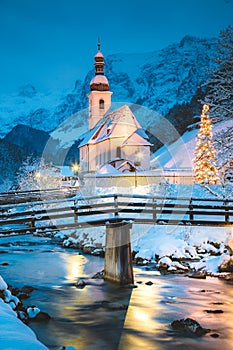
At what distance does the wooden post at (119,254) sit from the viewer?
60.3 ft

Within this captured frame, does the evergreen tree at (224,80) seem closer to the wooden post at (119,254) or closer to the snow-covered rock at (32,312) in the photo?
the wooden post at (119,254)

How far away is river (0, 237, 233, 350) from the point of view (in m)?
12.2

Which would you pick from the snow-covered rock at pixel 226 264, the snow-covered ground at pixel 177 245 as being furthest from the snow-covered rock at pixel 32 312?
the snow-covered rock at pixel 226 264

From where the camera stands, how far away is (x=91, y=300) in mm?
16359

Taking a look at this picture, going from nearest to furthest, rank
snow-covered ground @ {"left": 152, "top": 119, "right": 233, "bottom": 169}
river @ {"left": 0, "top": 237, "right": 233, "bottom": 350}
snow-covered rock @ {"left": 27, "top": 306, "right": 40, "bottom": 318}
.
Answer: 1. river @ {"left": 0, "top": 237, "right": 233, "bottom": 350}
2. snow-covered rock @ {"left": 27, "top": 306, "right": 40, "bottom": 318}
3. snow-covered ground @ {"left": 152, "top": 119, "right": 233, "bottom": 169}

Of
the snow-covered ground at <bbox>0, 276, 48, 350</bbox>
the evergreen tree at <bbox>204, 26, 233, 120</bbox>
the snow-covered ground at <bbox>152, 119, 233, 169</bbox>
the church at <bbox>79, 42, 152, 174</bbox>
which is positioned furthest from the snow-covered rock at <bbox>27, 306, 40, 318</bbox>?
the snow-covered ground at <bbox>152, 119, 233, 169</bbox>

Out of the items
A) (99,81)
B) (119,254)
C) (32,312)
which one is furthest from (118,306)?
(99,81)

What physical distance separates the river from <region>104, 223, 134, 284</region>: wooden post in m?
0.59

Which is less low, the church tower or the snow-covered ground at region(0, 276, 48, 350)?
the church tower

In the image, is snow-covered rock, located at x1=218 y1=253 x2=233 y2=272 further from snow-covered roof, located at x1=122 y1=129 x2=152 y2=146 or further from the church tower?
the church tower

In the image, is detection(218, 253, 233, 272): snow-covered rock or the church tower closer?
detection(218, 253, 233, 272): snow-covered rock

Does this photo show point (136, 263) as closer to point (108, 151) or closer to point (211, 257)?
point (211, 257)

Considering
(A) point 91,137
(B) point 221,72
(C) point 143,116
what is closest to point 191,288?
(B) point 221,72

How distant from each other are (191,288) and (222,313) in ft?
11.3
